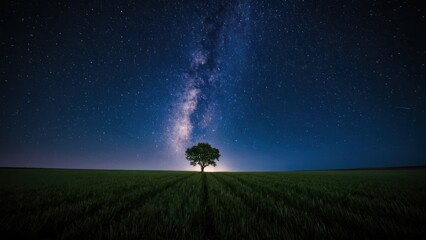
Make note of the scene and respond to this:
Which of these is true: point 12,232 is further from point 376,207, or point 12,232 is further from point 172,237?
point 376,207

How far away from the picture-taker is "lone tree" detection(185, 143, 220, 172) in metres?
64.1

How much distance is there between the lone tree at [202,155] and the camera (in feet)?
210

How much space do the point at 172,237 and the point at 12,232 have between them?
8.20ft

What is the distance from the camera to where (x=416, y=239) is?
239 centimetres

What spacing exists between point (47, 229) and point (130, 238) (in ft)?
5.39

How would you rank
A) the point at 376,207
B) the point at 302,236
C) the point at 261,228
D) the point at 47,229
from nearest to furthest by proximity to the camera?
the point at 302,236
the point at 261,228
the point at 47,229
the point at 376,207

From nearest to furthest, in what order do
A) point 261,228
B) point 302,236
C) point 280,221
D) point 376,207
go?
point 302,236
point 261,228
point 280,221
point 376,207

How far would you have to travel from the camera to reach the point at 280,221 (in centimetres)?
344

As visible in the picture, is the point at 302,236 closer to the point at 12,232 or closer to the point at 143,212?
the point at 143,212

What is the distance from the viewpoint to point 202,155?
64188mm

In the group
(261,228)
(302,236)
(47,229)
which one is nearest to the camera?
(302,236)

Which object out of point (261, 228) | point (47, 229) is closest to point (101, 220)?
point (47, 229)

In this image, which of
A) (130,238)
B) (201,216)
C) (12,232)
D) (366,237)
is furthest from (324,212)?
(12,232)

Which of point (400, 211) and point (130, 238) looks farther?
point (400, 211)
